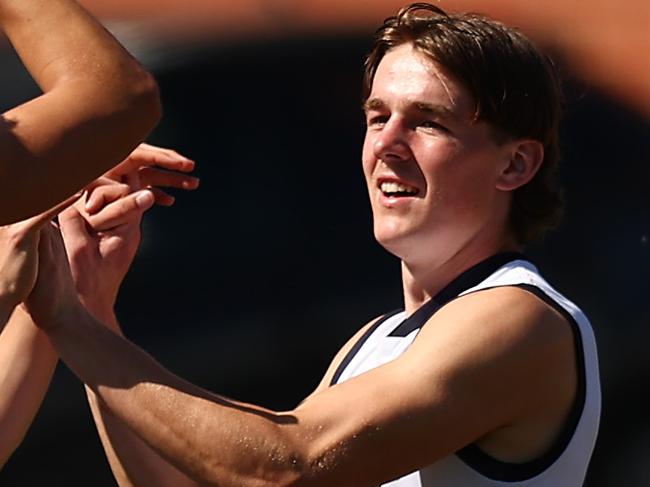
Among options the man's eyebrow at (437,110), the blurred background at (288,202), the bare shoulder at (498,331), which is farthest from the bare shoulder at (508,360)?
the blurred background at (288,202)

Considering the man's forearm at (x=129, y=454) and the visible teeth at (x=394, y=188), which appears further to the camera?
the man's forearm at (x=129, y=454)

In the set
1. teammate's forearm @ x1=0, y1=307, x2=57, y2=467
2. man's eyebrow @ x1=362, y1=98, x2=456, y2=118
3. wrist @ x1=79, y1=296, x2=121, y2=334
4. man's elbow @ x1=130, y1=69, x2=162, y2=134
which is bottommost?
teammate's forearm @ x1=0, y1=307, x2=57, y2=467

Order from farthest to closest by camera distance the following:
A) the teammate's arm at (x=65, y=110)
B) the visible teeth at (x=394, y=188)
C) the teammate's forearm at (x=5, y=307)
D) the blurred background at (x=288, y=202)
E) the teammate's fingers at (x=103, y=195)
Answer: the blurred background at (x=288, y=202) < the teammate's fingers at (x=103, y=195) < the visible teeth at (x=394, y=188) < the teammate's forearm at (x=5, y=307) < the teammate's arm at (x=65, y=110)

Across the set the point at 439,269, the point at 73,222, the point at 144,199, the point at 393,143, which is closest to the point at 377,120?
the point at 393,143

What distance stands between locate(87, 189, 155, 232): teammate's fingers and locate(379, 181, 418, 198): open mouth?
0.28 metres

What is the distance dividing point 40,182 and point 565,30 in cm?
143

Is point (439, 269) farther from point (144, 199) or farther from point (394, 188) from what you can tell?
point (144, 199)

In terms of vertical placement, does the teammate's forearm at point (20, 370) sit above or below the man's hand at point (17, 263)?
below

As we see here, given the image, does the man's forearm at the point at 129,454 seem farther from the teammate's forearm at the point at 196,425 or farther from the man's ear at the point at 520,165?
the man's ear at the point at 520,165

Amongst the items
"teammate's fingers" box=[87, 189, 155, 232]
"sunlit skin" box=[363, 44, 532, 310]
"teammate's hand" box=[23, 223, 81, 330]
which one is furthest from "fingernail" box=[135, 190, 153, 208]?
"sunlit skin" box=[363, 44, 532, 310]

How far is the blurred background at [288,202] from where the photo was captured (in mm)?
2238

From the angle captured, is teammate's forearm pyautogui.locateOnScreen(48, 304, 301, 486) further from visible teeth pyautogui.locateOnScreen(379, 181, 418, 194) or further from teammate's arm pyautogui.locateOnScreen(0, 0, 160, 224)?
teammate's arm pyautogui.locateOnScreen(0, 0, 160, 224)

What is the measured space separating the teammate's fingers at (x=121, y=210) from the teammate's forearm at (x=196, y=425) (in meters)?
0.29

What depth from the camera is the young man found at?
1.46 metres
